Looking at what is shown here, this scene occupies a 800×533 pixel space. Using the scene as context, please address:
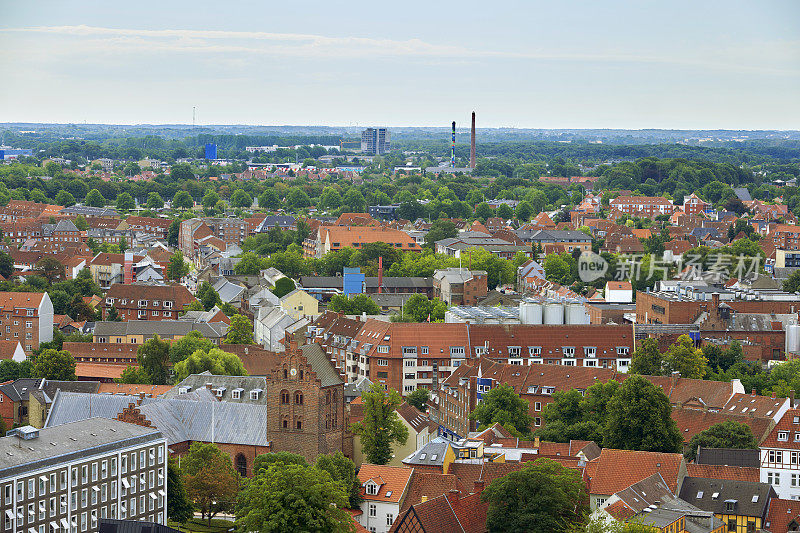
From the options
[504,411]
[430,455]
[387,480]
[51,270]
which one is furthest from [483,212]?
[387,480]

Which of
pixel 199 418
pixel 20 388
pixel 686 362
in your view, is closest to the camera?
pixel 199 418

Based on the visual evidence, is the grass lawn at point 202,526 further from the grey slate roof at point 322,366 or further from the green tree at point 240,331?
the green tree at point 240,331

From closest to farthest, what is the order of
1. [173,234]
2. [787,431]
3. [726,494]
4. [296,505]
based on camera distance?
1. [296,505]
2. [726,494]
3. [787,431]
4. [173,234]

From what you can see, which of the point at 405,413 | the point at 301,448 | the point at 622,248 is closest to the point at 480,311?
the point at 405,413

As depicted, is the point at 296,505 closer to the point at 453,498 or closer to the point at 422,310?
the point at 453,498

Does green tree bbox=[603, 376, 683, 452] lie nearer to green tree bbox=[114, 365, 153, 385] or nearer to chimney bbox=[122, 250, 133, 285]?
green tree bbox=[114, 365, 153, 385]

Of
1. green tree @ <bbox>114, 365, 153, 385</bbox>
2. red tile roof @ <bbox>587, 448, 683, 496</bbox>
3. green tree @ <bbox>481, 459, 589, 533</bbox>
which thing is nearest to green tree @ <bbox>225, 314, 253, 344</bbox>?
green tree @ <bbox>114, 365, 153, 385</bbox>
